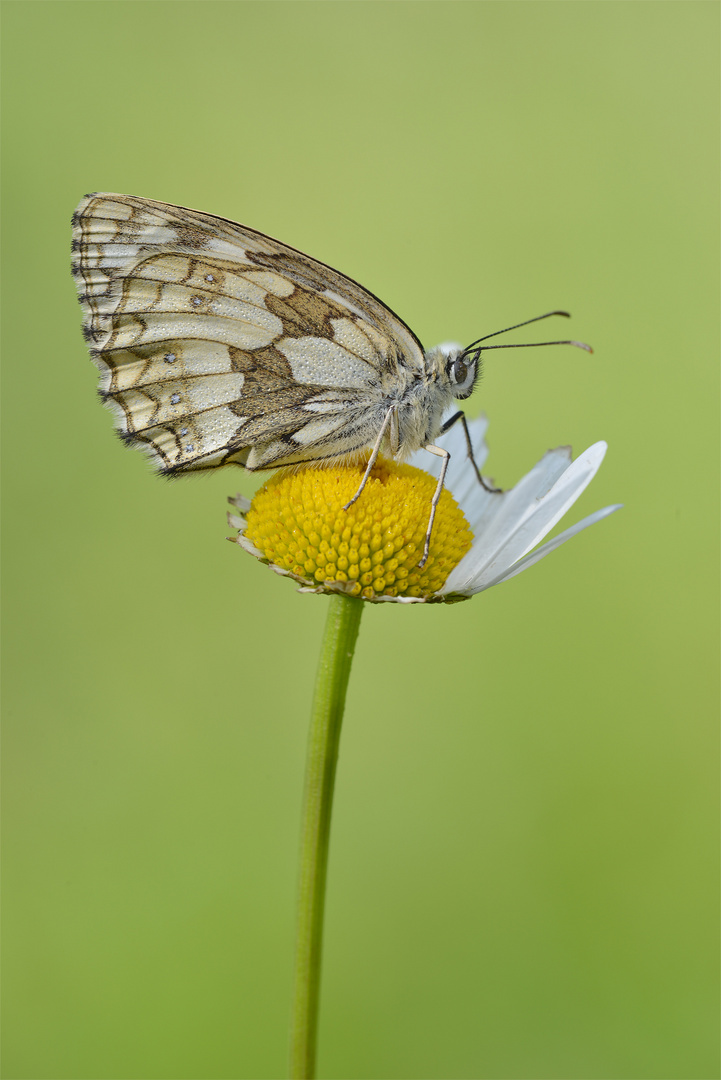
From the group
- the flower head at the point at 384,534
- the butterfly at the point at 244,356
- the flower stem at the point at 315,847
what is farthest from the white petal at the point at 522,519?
the flower stem at the point at 315,847

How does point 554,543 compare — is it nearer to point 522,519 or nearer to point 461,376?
point 522,519

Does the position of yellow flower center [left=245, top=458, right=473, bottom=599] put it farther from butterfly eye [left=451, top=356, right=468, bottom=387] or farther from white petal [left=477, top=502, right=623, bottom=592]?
butterfly eye [left=451, top=356, right=468, bottom=387]

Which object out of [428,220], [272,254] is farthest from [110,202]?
[428,220]

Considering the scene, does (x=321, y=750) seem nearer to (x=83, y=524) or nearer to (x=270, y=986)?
(x=270, y=986)

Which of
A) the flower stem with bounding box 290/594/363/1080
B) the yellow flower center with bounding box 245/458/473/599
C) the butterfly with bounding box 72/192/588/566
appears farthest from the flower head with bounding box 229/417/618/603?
the flower stem with bounding box 290/594/363/1080

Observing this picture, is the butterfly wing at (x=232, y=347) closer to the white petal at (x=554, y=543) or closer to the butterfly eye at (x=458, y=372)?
the butterfly eye at (x=458, y=372)
